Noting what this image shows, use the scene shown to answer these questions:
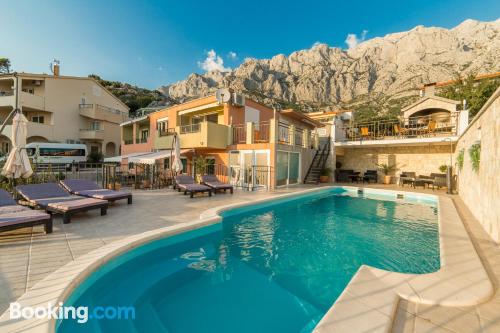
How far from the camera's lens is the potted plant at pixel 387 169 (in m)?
19.4

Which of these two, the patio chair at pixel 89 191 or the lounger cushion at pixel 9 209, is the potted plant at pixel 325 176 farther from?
the lounger cushion at pixel 9 209

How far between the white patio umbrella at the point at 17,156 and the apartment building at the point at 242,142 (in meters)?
6.29

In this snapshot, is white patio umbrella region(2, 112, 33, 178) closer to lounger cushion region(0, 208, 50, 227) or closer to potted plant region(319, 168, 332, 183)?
lounger cushion region(0, 208, 50, 227)

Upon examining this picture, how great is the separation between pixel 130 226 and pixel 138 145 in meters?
21.3

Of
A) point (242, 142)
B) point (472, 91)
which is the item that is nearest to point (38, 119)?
point (242, 142)

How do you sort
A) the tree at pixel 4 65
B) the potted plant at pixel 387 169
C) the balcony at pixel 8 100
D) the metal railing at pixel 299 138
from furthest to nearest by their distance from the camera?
the tree at pixel 4 65 < the balcony at pixel 8 100 < the potted plant at pixel 387 169 < the metal railing at pixel 299 138

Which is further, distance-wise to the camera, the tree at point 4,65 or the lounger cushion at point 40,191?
the tree at point 4,65

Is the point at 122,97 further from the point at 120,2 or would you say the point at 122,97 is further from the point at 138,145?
the point at 120,2

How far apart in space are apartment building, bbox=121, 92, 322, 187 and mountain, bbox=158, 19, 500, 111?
48.4m

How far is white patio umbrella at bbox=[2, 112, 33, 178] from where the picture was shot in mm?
7363

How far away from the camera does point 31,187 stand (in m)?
7.34

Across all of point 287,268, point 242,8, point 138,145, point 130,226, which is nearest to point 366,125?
point 287,268

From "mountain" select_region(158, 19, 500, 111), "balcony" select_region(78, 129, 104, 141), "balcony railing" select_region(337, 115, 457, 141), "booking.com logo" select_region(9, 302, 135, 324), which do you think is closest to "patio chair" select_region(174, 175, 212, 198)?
"booking.com logo" select_region(9, 302, 135, 324)

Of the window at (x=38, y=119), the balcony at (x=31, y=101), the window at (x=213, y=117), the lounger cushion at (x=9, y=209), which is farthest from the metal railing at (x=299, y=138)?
the window at (x=38, y=119)
